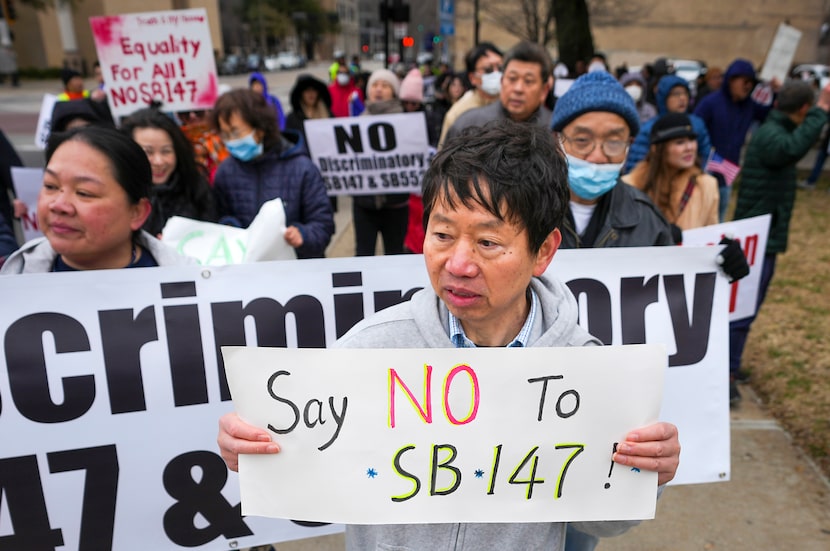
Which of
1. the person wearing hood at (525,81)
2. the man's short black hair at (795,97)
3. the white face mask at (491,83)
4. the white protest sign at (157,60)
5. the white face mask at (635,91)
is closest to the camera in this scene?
the person wearing hood at (525,81)

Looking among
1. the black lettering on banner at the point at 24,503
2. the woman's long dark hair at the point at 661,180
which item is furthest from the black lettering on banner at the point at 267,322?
the woman's long dark hair at the point at 661,180

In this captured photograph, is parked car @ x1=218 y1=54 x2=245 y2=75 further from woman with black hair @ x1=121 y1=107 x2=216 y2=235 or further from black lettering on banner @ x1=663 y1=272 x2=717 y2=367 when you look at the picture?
black lettering on banner @ x1=663 y1=272 x2=717 y2=367

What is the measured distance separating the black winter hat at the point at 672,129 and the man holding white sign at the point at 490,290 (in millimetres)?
2220

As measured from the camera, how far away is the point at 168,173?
290 cm

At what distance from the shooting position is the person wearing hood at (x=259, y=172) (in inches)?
124

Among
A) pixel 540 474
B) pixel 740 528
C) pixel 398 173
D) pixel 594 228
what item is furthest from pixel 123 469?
pixel 398 173

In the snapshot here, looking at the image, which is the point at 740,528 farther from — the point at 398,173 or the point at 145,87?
the point at 145,87

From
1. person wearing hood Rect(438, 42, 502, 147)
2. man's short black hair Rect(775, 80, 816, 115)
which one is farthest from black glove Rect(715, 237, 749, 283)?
person wearing hood Rect(438, 42, 502, 147)

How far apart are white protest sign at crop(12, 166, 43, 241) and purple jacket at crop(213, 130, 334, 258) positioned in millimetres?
1392

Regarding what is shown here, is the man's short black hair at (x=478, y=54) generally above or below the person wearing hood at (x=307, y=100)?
above

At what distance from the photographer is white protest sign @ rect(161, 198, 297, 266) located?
2459 millimetres

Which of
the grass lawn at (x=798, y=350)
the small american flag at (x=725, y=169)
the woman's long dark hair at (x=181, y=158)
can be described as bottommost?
the grass lawn at (x=798, y=350)

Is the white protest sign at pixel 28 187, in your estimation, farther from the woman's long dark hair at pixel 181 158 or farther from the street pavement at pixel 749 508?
the street pavement at pixel 749 508

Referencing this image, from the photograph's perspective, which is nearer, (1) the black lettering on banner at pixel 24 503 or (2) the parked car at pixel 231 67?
(1) the black lettering on banner at pixel 24 503
